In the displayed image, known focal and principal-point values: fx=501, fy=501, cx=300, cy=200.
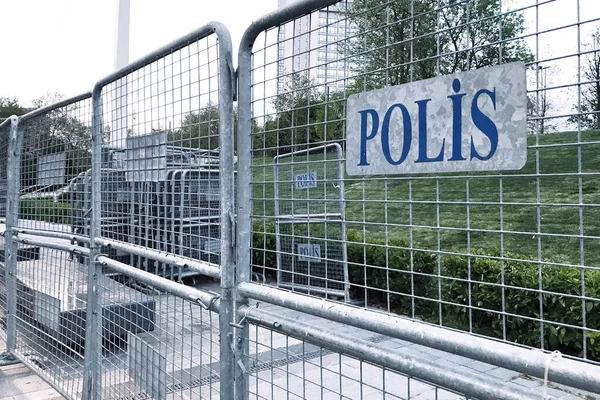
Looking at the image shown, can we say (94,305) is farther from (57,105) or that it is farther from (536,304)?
(536,304)

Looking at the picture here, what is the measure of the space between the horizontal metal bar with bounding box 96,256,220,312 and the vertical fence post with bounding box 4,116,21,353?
Answer: 6.10 ft

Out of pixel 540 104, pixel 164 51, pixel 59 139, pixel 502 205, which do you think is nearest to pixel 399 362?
pixel 502 205

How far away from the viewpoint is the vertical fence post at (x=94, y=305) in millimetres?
2939

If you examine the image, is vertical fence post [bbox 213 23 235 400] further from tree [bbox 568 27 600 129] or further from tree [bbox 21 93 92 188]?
tree [bbox 21 93 92 188]

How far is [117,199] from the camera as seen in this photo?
9.61 feet

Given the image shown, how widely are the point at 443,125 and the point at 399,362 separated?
0.66 metres

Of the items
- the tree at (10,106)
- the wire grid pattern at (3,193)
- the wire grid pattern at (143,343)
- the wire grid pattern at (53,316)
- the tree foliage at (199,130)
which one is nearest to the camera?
the tree foliage at (199,130)

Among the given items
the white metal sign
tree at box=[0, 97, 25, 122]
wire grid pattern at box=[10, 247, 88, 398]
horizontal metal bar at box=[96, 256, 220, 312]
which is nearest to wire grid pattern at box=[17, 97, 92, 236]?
wire grid pattern at box=[10, 247, 88, 398]

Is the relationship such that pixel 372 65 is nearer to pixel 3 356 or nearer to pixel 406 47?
pixel 406 47

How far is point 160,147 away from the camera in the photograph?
97.1 inches

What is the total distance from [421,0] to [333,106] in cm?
49

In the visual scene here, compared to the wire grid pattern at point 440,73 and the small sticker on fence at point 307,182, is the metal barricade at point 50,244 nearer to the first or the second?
the small sticker on fence at point 307,182

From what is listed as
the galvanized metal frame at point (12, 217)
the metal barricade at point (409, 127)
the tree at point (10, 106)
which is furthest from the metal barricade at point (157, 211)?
the tree at point (10, 106)

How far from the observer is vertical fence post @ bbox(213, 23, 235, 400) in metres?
1.91
